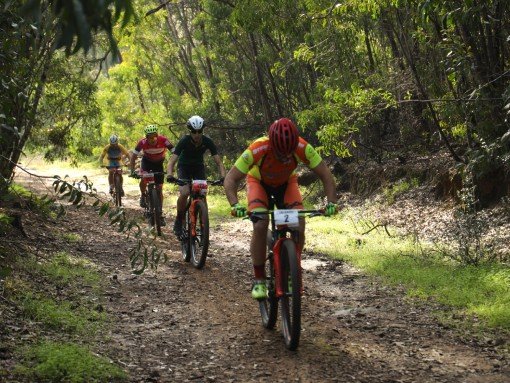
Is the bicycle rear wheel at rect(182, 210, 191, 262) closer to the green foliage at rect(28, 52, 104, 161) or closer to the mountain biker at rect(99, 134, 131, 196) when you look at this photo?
the green foliage at rect(28, 52, 104, 161)

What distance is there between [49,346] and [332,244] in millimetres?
7137

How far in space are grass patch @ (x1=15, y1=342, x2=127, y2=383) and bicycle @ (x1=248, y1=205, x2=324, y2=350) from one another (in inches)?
61.3

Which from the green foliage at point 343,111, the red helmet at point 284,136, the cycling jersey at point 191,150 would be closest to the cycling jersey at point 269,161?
the red helmet at point 284,136

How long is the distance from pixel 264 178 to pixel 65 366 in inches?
111

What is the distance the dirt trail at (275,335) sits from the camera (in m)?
5.66

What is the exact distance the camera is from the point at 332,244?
12188 mm

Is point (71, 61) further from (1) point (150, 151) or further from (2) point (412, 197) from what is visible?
(2) point (412, 197)

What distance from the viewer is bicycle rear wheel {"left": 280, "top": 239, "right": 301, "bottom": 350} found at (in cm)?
593

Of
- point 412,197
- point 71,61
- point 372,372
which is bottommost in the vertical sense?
point 372,372

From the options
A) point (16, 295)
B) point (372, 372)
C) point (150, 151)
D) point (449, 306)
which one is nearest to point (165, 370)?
point (372, 372)

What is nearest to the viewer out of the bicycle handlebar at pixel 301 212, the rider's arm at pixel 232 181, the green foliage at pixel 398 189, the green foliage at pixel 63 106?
the bicycle handlebar at pixel 301 212

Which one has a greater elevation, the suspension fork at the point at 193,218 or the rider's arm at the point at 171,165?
the rider's arm at the point at 171,165

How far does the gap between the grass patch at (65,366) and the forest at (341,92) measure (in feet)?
0.28

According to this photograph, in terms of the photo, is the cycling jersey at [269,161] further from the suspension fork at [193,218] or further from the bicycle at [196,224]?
the suspension fork at [193,218]
